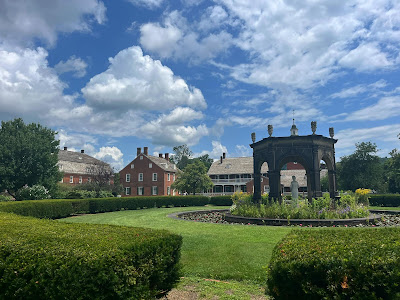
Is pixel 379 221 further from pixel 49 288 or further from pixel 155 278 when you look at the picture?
pixel 49 288

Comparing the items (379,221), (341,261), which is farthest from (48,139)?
(341,261)

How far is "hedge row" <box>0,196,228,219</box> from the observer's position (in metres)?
17.8

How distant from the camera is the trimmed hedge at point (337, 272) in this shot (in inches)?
116

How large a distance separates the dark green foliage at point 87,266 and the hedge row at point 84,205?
46.3ft

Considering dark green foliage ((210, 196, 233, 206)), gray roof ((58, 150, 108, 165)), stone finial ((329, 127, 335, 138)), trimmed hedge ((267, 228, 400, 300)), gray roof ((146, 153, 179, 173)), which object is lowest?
dark green foliage ((210, 196, 233, 206))

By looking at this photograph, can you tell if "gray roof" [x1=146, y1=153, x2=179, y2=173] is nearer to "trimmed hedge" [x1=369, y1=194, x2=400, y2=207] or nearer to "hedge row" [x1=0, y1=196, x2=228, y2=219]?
"hedge row" [x1=0, y1=196, x2=228, y2=219]

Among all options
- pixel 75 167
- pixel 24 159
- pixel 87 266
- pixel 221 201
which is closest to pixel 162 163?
pixel 75 167

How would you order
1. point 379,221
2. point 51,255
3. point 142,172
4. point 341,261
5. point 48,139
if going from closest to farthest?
1. point 341,261
2. point 51,255
3. point 379,221
4. point 48,139
5. point 142,172

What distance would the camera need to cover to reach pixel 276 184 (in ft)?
55.3

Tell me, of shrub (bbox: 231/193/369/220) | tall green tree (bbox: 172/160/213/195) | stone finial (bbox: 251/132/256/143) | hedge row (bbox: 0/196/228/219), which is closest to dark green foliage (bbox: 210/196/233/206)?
hedge row (bbox: 0/196/228/219)

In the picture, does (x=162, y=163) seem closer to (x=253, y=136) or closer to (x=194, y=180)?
(x=194, y=180)

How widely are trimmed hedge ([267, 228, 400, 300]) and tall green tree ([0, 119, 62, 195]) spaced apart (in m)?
34.4

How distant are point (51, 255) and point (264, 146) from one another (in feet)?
48.8

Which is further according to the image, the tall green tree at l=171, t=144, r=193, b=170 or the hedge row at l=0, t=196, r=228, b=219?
the tall green tree at l=171, t=144, r=193, b=170
